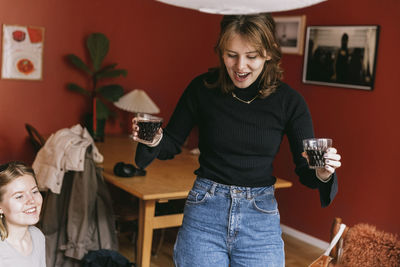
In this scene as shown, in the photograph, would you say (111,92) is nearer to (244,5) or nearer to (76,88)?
(76,88)

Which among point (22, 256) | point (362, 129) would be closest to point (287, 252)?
point (362, 129)

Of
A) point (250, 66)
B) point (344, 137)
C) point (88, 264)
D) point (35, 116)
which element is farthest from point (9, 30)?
point (250, 66)

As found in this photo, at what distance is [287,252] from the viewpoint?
4207 mm

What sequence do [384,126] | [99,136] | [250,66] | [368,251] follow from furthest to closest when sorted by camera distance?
[99,136], [384,126], [368,251], [250,66]

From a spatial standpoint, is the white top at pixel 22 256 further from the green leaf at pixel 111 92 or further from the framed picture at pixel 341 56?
the framed picture at pixel 341 56

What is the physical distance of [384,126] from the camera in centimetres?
379

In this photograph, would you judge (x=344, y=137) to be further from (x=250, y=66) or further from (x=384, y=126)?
(x=250, y=66)

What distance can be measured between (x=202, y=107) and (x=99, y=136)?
2822 mm

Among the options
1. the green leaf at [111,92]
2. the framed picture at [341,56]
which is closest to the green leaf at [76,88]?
the green leaf at [111,92]

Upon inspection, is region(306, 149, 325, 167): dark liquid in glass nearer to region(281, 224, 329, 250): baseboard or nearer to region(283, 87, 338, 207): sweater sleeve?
region(283, 87, 338, 207): sweater sleeve

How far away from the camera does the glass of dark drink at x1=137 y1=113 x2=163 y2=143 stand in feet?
4.99

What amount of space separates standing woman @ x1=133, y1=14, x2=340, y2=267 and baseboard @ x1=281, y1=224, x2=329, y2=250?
283 centimetres

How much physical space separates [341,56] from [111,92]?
191cm

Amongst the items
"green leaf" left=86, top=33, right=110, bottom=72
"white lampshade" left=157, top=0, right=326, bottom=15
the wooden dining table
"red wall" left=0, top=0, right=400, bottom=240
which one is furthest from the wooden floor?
"white lampshade" left=157, top=0, right=326, bottom=15
